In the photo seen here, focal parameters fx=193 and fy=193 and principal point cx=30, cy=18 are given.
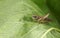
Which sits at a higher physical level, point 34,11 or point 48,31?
point 34,11

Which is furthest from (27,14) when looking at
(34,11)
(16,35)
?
(16,35)

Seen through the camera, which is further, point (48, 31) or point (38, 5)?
point (38, 5)

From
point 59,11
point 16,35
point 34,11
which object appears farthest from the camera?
point 59,11

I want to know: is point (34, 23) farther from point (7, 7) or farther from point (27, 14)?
point (7, 7)

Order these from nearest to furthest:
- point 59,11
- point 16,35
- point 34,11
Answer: point 16,35
point 34,11
point 59,11

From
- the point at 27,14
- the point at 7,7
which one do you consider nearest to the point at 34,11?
the point at 27,14

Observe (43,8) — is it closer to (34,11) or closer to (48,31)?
(34,11)
